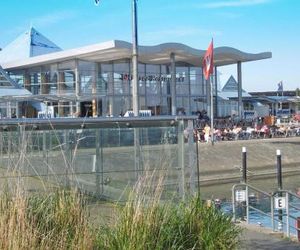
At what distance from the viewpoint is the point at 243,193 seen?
12.9m

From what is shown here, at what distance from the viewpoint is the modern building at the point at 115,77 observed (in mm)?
51469

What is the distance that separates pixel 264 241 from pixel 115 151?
2548mm

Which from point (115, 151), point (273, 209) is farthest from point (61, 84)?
point (115, 151)

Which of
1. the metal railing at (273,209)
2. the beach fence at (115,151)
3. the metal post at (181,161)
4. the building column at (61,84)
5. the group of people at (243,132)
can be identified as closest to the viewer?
the beach fence at (115,151)

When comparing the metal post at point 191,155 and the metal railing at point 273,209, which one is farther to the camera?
the metal railing at point 273,209


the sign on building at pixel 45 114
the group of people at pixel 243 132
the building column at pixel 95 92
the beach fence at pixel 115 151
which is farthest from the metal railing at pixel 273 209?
the building column at pixel 95 92

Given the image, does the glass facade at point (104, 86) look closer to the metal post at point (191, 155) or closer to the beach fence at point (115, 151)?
the beach fence at point (115, 151)

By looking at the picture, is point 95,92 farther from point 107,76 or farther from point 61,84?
point 61,84

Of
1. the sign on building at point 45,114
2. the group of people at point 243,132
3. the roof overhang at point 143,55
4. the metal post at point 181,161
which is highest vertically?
the roof overhang at point 143,55

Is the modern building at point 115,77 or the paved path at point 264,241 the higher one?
the modern building at point 115,77

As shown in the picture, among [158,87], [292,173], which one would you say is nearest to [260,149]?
[292,173]

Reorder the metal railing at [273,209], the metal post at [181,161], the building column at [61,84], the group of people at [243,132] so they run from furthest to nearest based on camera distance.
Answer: the building column at [61,84] → the group of people at [243,132] → the metal railing at [273,209] → the metal post at [181,161]

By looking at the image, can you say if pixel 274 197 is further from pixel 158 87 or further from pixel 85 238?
pixel 158 87

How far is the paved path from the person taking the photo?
8.23 m
